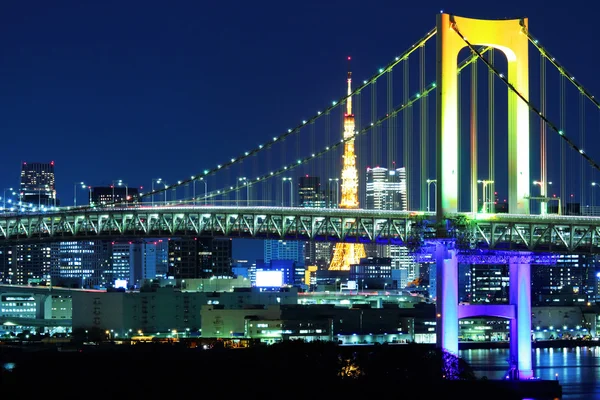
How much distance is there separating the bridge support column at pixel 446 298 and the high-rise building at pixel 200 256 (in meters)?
92.3

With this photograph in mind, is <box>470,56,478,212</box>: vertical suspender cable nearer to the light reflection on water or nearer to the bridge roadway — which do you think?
the bridge roadway

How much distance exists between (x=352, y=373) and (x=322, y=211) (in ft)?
42.1

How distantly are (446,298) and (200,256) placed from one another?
9539 centimetres

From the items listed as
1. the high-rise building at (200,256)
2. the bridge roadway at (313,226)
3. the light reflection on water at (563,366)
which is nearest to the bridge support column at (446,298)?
the bridge roadway at (313,226)

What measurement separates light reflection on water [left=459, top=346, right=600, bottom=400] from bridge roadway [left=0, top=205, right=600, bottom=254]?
6.27 metres

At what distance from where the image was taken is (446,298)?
54.6 meters

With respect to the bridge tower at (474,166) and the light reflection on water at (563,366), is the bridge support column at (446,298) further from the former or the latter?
the light reflection on water at (563,366)

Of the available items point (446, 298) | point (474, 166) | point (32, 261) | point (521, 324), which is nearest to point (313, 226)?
point (521, 324)

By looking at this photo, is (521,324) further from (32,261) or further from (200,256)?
(32,261)

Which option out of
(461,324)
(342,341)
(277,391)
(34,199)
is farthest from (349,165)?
(277,391)

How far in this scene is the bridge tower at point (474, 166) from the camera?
178ft

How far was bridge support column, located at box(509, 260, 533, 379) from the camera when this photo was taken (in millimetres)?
57062

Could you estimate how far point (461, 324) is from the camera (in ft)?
341

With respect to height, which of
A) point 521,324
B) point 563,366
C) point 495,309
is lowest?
point 563,366
